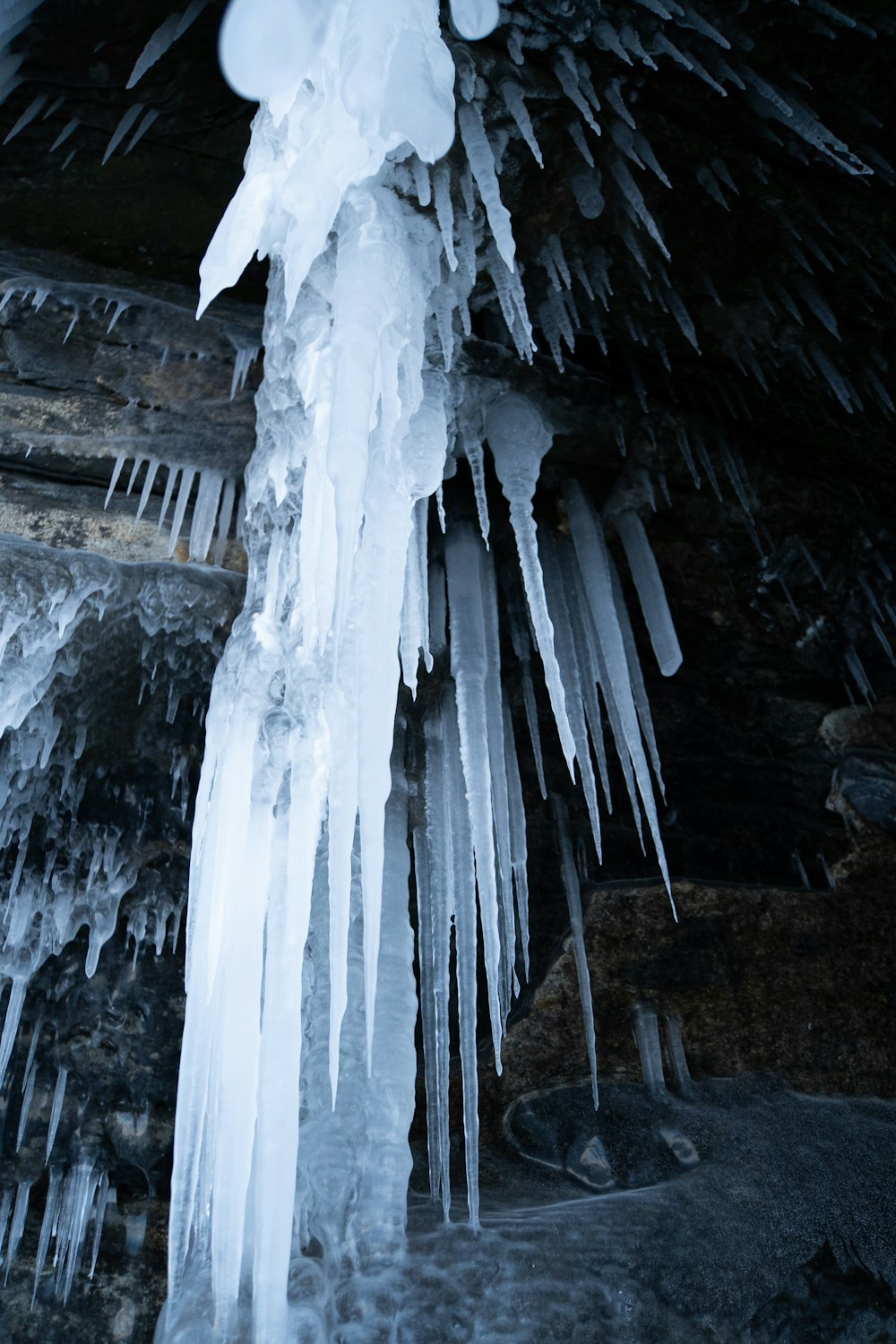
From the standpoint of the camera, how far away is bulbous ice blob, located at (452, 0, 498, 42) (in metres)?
2.89

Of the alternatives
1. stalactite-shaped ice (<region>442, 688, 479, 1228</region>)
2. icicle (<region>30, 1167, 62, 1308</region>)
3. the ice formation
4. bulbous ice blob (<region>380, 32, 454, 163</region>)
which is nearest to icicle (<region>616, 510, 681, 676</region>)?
the ice formation

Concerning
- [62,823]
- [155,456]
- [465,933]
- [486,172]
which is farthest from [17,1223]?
[486,172]

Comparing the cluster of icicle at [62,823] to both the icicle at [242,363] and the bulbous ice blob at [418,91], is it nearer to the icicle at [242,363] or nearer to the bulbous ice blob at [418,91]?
the icicle at [242,363]

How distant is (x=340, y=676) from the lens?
3064 mm

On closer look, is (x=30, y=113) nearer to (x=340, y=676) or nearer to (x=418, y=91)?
(x=418, y=91)

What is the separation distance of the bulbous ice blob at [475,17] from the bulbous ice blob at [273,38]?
35cm

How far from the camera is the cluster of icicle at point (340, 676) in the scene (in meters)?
2.82

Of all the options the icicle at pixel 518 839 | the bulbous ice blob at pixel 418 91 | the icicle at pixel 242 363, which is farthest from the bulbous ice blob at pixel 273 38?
the icicle at pixel 518 839

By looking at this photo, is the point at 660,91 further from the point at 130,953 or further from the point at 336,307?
the point at 130,953

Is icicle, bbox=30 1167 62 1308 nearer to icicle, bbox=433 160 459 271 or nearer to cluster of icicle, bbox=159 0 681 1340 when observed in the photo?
cluster of icicle, bbox=159 0 681 1340

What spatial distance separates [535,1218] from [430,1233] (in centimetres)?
49

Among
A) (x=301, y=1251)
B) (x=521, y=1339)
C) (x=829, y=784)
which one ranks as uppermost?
(x=829, y=784)

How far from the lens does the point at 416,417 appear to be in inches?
139

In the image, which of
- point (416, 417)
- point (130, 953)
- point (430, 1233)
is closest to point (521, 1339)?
point (430, 1233)
